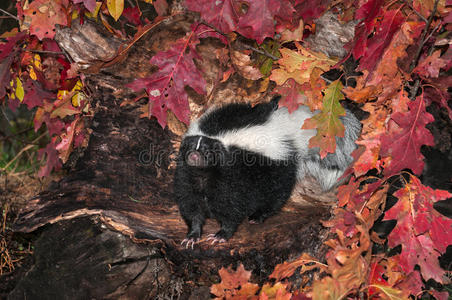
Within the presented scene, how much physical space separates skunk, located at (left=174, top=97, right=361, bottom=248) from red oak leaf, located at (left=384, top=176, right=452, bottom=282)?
1.25m

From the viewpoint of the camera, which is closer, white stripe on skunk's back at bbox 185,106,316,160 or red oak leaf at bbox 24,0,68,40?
red oak leaf at bbox 24,0,68,40

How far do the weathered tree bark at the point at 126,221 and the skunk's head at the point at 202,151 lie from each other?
0.39m

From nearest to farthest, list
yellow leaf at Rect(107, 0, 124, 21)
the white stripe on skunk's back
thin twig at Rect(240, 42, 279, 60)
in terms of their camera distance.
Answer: yellow leaf at Rect(107, 0, 124, 21)
thin twig at Rect(240, 42, 279, 60)
the white stripe on skunk's back

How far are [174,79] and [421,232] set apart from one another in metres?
1.54

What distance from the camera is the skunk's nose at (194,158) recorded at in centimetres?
283

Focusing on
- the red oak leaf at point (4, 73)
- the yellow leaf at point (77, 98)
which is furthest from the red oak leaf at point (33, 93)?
the red oak leaf at point (4, 73)

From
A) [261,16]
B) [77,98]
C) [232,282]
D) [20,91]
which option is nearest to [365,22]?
[261,16]

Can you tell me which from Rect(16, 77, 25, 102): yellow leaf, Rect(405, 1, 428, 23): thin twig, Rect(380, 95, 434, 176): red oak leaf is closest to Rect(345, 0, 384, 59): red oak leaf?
Rect(405, 1, 428, 23): thin twig

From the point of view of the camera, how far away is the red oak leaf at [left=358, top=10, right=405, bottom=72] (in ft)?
6.63

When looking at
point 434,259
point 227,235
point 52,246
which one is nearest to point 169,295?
point 227,235

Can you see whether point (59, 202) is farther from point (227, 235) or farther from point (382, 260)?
point (382, 260)

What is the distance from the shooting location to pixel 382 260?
7.20 ft

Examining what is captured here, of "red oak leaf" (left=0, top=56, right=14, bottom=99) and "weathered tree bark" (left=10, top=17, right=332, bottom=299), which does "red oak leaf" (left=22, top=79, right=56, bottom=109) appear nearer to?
"red oak leaf" (left=0, top=56, right=14, bottom=99)

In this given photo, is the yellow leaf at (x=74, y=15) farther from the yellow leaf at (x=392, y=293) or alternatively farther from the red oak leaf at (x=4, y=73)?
the yellow leaf at (x=392, y=293)
